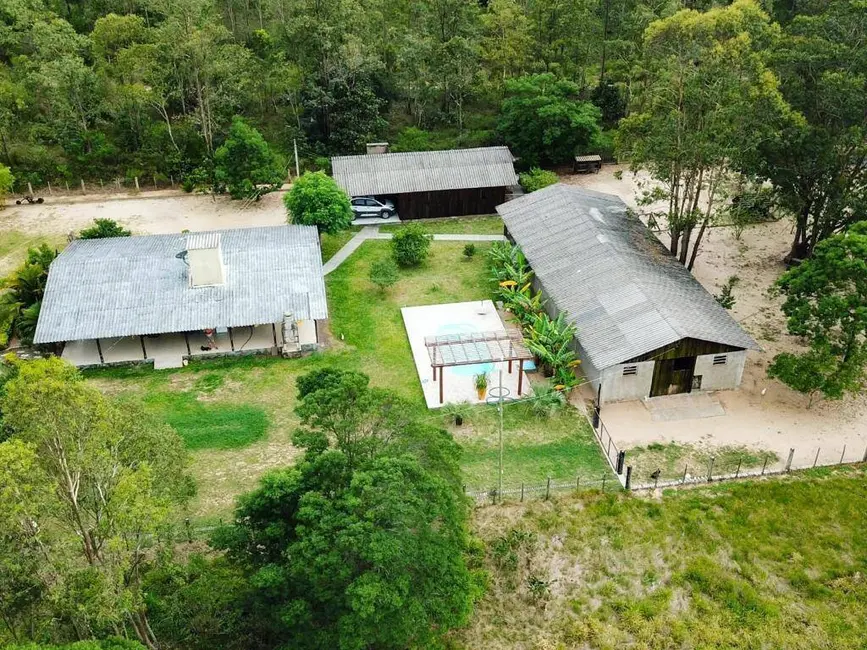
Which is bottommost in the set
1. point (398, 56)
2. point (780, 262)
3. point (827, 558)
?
point (827, 558)

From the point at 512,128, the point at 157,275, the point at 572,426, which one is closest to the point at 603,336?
the point at 572,426

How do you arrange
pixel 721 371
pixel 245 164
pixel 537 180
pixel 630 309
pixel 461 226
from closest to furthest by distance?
pixel 721 371, pixel 630 309, pixel 461 226, pixel 245 164, pixel 537 180

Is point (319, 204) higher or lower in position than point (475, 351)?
higher

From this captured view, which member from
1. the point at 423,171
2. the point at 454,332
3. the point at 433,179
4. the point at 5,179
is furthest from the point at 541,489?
the point at 5,179

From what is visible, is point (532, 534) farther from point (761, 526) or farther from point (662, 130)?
point (662, 130)

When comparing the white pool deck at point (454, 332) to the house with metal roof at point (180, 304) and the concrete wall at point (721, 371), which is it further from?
the concrete wall at point (721, 371)

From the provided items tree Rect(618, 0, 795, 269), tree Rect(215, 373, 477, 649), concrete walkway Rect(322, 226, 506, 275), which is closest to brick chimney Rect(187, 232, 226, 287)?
concrete walkway Rect(322, 226, 506, 275)

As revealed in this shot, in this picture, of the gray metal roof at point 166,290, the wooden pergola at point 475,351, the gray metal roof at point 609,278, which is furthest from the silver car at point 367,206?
the wooden pergola at point 475,351

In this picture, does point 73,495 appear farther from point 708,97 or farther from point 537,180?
point 537,180
